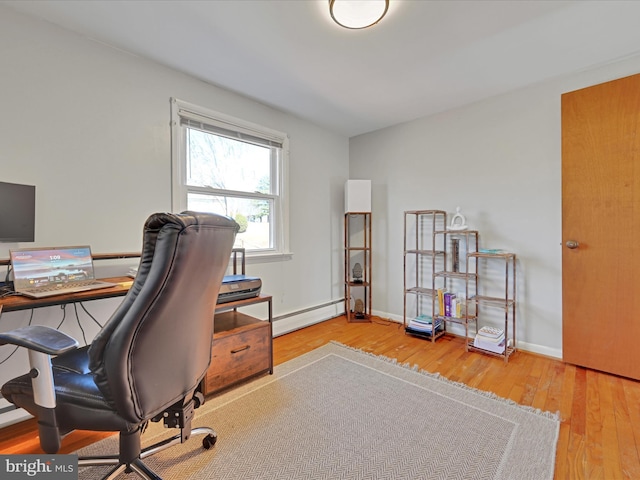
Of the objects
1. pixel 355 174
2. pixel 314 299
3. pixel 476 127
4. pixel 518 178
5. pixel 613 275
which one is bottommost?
pixel 314 299

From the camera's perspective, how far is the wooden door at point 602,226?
2.00 metres

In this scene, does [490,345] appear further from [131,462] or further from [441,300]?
[131,462]

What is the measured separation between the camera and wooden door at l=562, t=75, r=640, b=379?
2.00m

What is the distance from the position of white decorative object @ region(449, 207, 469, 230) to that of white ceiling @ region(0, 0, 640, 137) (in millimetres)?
1092

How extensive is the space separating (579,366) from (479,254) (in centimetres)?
108

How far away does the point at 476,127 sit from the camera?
282 cm

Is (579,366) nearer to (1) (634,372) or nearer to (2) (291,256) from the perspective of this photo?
(1) (634,372)

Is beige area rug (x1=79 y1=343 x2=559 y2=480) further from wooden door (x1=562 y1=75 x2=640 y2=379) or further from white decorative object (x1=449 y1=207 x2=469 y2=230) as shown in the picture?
white decorative object (x1=449 y1=207 x2=469 y2=230)

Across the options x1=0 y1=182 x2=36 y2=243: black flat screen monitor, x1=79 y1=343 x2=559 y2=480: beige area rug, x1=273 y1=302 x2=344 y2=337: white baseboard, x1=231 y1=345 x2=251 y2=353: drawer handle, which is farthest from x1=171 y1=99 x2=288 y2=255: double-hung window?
x1=79 y1=343 x2=559 y2=480: beige area rug

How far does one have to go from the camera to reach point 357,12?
1.57 meters

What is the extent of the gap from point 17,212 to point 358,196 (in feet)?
9.11

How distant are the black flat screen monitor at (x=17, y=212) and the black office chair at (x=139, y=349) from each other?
2.84 ft

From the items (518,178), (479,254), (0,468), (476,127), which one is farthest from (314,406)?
(476,127)

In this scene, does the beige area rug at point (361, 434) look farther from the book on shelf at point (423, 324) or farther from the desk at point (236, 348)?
the book on shelf at point (423, 324)
